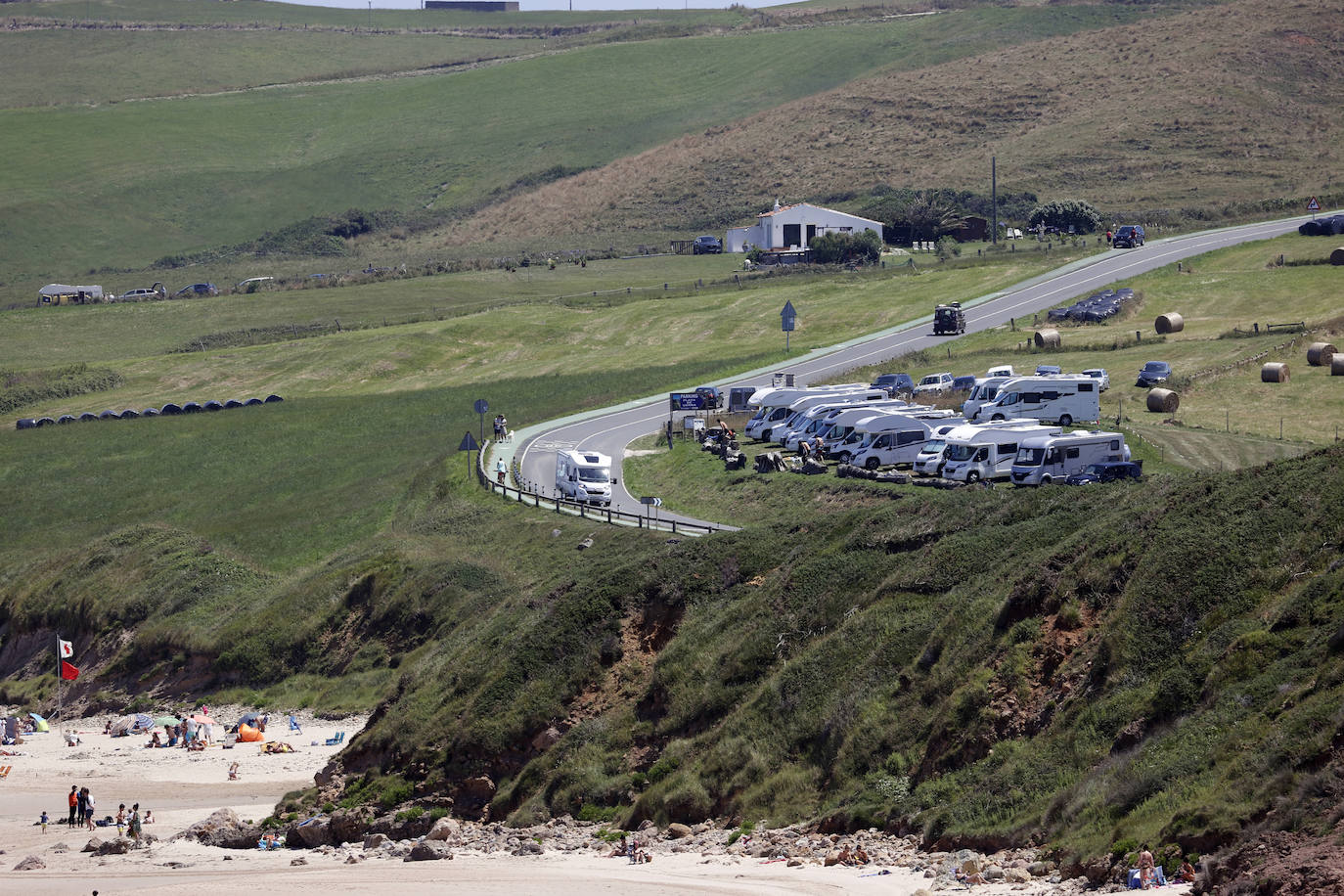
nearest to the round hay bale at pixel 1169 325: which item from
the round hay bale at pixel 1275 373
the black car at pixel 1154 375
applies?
the black car at pixel 1154 375

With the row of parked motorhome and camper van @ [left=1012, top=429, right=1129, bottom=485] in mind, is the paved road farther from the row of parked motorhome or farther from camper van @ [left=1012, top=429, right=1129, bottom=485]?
camper van @ [left=1012, top=429, right=1129, bottom=485]

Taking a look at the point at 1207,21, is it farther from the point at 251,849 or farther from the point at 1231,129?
the point at 251,849

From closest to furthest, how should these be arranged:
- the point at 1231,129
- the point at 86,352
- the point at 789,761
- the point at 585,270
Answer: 1. the point at 789,761
2. the point at 86,352
3. the point at 585,270
4. the point at 1231,129

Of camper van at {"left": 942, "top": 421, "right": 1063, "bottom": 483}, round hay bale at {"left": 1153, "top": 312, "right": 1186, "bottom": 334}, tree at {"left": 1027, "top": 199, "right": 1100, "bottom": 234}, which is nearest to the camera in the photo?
camper van at {"left": 942, "top": 421, "right": 1063, "bottom": 483}

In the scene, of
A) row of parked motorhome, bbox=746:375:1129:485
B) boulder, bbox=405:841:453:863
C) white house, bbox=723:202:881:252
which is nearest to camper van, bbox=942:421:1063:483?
row of parked motorhome, bbox=746:375:1129:485

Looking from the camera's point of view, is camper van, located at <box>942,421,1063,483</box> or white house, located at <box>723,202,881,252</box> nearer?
camper van, located at <box>942,421,1063,483</box>

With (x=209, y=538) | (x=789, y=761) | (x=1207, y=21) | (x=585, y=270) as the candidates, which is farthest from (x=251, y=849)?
(x=1207, y=21)
